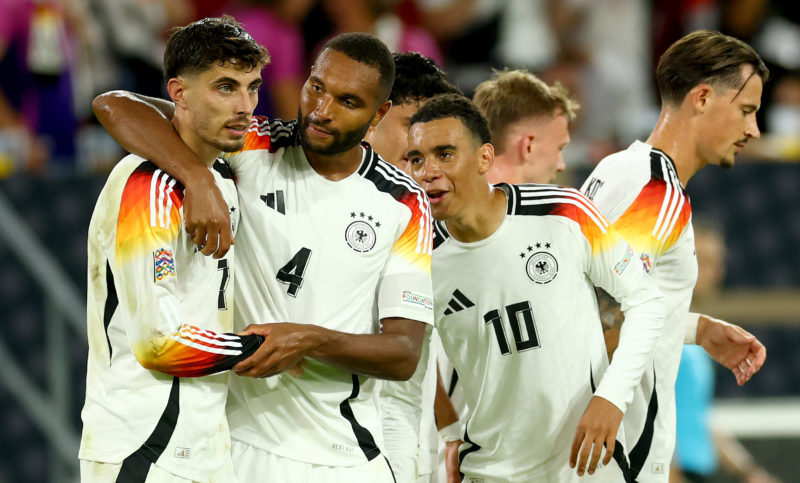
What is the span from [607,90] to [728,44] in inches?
177

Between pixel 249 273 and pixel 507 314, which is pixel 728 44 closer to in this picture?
pixel 507 314

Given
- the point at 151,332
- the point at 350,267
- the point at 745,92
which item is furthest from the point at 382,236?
the point at 745,92

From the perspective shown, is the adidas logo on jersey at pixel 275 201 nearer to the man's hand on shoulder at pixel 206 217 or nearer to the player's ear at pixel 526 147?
the man's hand on shoulder at pixel 206 217

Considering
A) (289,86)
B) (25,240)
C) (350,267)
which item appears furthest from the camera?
(289,86)

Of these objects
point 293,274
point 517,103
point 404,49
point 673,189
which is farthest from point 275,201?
point 404,49

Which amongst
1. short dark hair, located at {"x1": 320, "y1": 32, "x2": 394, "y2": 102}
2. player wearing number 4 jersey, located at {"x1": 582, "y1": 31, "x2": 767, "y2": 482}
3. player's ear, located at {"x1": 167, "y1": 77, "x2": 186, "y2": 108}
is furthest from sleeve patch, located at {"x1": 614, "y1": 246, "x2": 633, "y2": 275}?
player's ear, located at {"x1": 167, "y1": 77, "x2": 186, "y2": 108}

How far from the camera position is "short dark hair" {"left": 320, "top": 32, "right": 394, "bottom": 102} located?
3.65 metres

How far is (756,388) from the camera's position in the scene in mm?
8242

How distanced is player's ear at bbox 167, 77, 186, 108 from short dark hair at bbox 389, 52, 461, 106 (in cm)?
135

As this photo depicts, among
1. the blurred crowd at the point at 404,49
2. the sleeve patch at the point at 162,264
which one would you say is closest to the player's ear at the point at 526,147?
the sleeve patch at the point at 162,264

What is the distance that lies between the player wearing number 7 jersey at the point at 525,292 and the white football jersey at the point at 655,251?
0.72ft

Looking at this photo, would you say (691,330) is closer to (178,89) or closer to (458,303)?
(458,303)

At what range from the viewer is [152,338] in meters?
3.15

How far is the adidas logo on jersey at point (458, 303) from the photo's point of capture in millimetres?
4035
